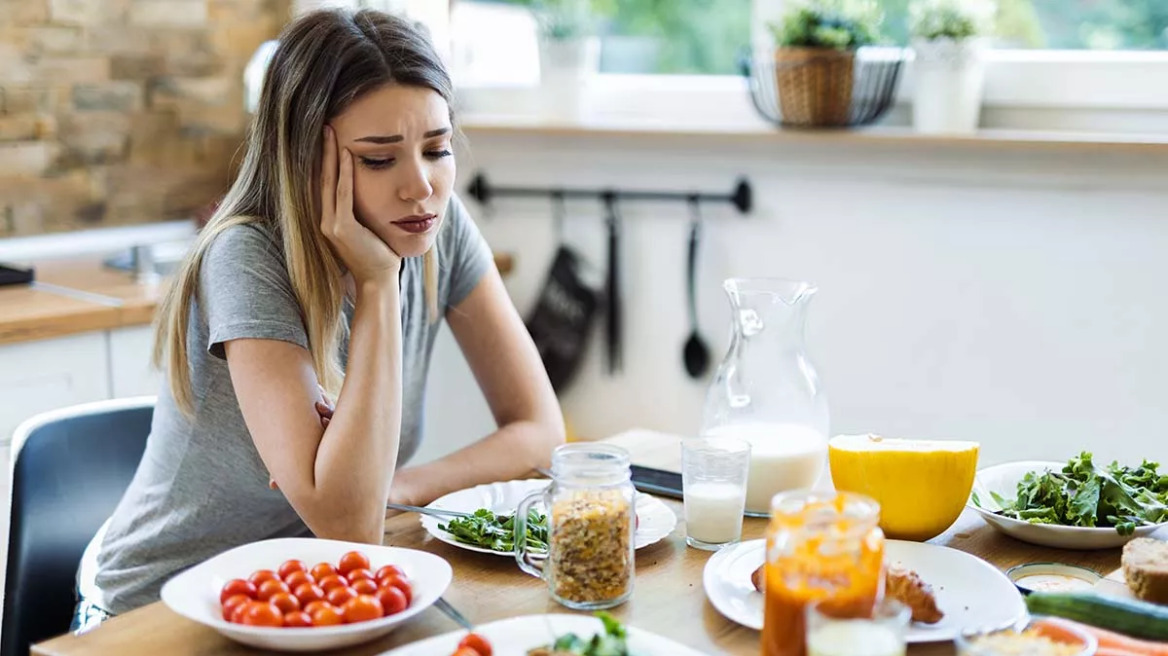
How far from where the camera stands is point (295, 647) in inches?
42.2

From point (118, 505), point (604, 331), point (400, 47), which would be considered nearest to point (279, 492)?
point (118, 505)

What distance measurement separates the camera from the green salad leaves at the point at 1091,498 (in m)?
1.32

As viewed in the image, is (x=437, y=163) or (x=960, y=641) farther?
(x=437, y=163)

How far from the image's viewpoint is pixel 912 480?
130 centimetres

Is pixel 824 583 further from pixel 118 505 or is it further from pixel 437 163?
pixel 118 505

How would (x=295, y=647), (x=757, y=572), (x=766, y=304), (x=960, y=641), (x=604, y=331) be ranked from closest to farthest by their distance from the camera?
1. (x=960, y=641)
2. (x=295, y=647)
3. (x=757, y=572)
4. (x=766, y=304)
5. (x=604, y=331)

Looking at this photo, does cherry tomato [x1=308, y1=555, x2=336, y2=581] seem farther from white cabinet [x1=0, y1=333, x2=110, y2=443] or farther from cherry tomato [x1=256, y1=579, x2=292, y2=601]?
white cabinet [x1=0, y1=333, x2=110, y2=443]

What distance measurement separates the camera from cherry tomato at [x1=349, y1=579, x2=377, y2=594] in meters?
1.13

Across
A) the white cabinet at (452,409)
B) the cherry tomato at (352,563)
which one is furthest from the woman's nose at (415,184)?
the white cabinet at (452,409)

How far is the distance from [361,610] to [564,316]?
182 centimetres

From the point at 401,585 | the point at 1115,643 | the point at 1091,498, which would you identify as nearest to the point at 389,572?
the point at 401,585

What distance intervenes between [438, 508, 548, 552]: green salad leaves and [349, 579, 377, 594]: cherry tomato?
7.3 inches

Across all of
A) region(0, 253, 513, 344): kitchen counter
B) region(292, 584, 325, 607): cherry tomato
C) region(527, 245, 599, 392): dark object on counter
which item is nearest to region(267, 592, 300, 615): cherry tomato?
region(292, 584, 325, 607): cherry tomato

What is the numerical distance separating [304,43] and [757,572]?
31.3 inches
